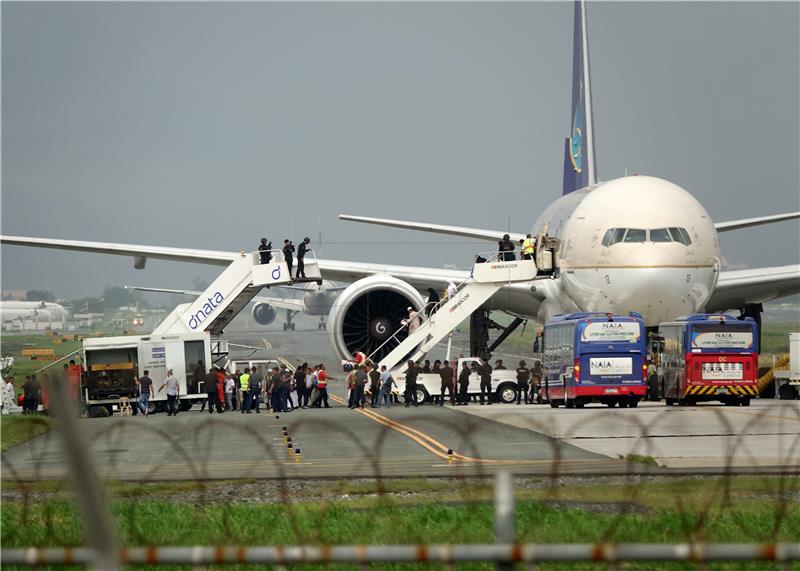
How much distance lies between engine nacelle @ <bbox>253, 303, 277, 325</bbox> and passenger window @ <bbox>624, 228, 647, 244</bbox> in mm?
117767

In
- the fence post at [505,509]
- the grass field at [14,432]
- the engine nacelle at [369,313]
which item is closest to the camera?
the fence post at [505,509]

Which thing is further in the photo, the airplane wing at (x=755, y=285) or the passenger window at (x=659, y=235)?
the airplane wing at (x=755, y=285)

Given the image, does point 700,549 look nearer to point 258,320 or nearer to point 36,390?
point 36,390

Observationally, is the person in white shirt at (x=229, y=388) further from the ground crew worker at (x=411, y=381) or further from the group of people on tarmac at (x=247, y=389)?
the ground crew worker at (x=411, y=381)

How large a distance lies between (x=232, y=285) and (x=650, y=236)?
12.3 metres

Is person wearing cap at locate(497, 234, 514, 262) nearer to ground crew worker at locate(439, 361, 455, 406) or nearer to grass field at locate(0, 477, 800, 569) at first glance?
ground crew worker at locate(439, 361, 455, 406)

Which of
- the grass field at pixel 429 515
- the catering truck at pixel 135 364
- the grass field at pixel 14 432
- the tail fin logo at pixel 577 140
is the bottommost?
the grass field at pixel 14 432

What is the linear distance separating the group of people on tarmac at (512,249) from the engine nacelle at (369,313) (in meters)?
2.59

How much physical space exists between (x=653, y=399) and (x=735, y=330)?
459cm

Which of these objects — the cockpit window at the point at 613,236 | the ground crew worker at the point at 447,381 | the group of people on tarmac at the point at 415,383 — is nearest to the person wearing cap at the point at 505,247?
the group of people on tarmac at the point at 415,383

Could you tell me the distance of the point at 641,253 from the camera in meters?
31.2

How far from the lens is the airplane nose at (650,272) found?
31.0m

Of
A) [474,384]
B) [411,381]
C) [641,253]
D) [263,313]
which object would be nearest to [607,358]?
[641,253]

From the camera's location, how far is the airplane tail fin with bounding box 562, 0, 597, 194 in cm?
4731
